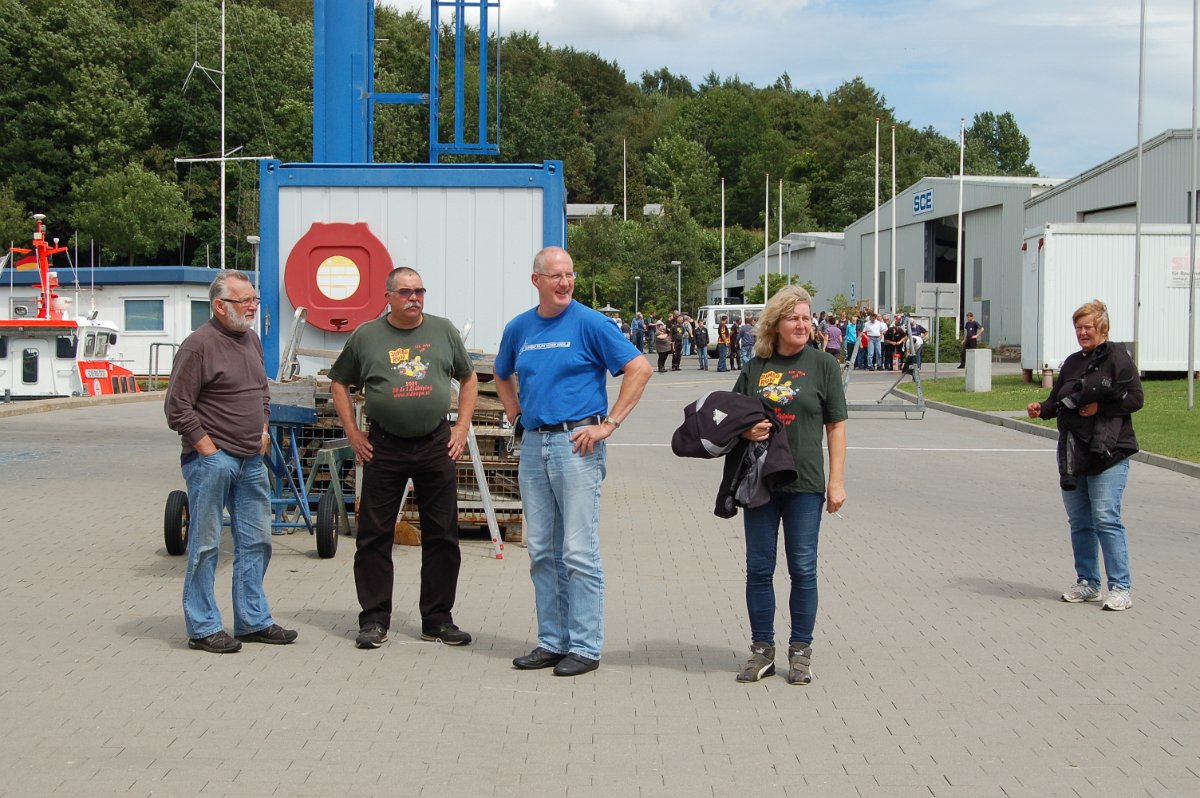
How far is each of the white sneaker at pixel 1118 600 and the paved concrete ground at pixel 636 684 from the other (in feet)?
0.39

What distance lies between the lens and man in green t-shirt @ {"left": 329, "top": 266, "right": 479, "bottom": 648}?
6969mm

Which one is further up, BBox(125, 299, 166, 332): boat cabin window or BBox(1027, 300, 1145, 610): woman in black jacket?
BBox(125, 299, 166, 332): boat cabin window

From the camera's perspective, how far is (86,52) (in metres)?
66.1

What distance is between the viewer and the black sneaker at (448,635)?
6.99 m

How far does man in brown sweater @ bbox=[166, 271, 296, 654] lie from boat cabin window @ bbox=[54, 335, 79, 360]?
2789 cm

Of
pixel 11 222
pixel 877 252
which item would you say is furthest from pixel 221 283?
pixel 11 222

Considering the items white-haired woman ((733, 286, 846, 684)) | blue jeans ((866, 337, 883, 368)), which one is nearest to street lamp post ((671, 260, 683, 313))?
blue jeans ((866, 337, 883, 368))

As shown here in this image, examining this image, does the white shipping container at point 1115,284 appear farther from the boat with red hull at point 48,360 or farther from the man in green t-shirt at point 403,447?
the man in green t-shirt at point 403,447

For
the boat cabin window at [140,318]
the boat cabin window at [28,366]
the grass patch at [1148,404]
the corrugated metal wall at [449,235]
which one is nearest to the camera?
the corrugated metal wall at [449,235]

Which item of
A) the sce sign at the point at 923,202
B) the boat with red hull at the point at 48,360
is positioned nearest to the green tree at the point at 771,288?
the sce sign at the point at 923,202

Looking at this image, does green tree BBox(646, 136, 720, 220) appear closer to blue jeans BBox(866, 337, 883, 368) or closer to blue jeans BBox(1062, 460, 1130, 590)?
blue jeans BBox(866, 337, 883, 368)

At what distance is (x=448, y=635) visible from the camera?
7000 millimetres

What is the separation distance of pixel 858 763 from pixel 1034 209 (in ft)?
148

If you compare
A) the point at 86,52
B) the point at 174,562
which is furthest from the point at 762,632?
the point at 86,52
